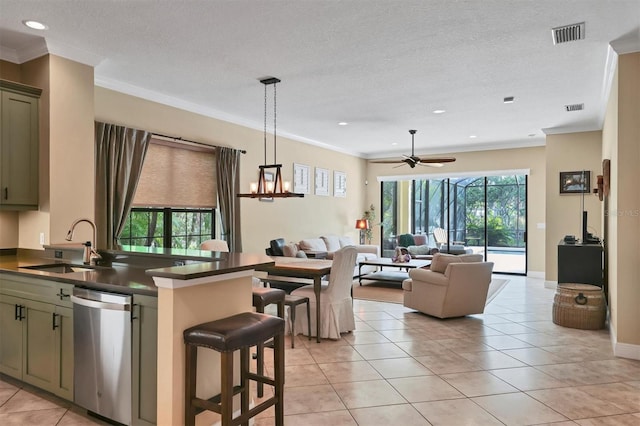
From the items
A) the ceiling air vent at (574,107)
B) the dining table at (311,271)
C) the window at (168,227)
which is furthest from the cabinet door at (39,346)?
the ceiling air vent at (574,107)

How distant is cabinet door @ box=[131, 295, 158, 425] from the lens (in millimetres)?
2439

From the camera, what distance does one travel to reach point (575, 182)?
7.64 metres

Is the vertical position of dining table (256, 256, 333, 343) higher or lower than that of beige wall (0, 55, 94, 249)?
lower

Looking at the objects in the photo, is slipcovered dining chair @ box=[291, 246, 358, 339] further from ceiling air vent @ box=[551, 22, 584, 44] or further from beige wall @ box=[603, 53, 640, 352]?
ceiling air vent @ box=[551, 22, 584, 44]

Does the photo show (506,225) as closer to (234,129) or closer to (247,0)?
(234,129)

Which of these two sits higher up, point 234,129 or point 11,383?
point 234,129

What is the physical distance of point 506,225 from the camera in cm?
978

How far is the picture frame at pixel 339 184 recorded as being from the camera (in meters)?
9.93

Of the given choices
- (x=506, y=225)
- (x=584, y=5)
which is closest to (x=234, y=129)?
(x=584, y=5)

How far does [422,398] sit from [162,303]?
6.78 ft

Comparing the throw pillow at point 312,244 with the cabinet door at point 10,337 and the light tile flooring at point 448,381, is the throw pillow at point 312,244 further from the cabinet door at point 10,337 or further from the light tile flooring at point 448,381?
the cabinet door at point 10,337

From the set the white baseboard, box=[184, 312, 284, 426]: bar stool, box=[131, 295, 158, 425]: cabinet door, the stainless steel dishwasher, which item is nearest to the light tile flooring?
the white baseboard

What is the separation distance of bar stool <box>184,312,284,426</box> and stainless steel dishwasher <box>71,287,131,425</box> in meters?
0.49

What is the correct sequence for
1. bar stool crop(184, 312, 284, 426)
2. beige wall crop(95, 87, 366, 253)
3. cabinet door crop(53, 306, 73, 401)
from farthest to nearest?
beige wall crop(95, 87, 366, 253) < cabinet door crop(53, 306, 73, 401) < bar stool crop(184, 312, 284, 426)
